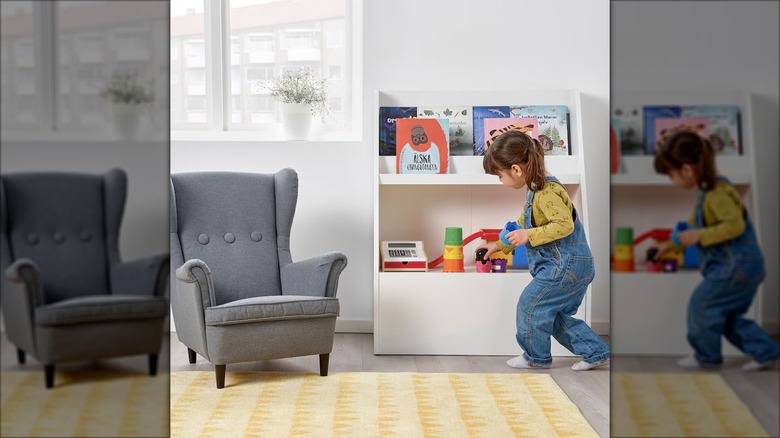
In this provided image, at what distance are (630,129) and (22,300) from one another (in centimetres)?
64

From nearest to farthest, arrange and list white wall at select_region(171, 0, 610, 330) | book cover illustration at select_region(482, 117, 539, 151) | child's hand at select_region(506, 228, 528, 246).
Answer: child's hand at select_region(506, 228, 528, 246) → book cover illustration at select_region(482, 117, 539, 151) → white wall at select_region(171, 0, 610, 330)

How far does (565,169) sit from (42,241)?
329 cm

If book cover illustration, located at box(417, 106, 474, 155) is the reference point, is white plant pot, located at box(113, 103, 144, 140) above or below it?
below

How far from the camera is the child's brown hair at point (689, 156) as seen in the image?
2.37 ft

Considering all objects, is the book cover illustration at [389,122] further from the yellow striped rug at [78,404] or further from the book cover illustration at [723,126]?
the book cover illustration at [723,126]

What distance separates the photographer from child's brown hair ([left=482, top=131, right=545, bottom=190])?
335 cm

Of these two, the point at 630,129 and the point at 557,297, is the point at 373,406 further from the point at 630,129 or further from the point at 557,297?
the point at 630,129

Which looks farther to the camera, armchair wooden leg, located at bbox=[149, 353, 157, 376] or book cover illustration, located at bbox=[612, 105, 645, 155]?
armchair wooden leg, located at bbox=[149, 353, 157, 376]

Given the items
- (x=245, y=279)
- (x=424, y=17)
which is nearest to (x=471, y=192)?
(x=424, y=17)

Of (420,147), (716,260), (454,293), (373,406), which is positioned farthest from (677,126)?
(420,147)

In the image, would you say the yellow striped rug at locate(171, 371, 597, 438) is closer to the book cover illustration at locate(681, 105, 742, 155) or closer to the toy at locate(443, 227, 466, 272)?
the toy at locate(443, 227, 466, 272)

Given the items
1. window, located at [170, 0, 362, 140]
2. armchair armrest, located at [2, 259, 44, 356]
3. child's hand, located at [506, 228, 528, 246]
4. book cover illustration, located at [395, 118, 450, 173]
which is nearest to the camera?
armchair armrest, located at [2, 259, 44, 356]

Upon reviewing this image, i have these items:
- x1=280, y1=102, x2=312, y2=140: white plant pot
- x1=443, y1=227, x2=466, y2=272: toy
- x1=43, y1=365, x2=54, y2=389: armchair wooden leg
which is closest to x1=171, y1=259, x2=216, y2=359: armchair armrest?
x1=443, y1=227, x2=466, y2=272: toy

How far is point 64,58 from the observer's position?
0.82 metres
